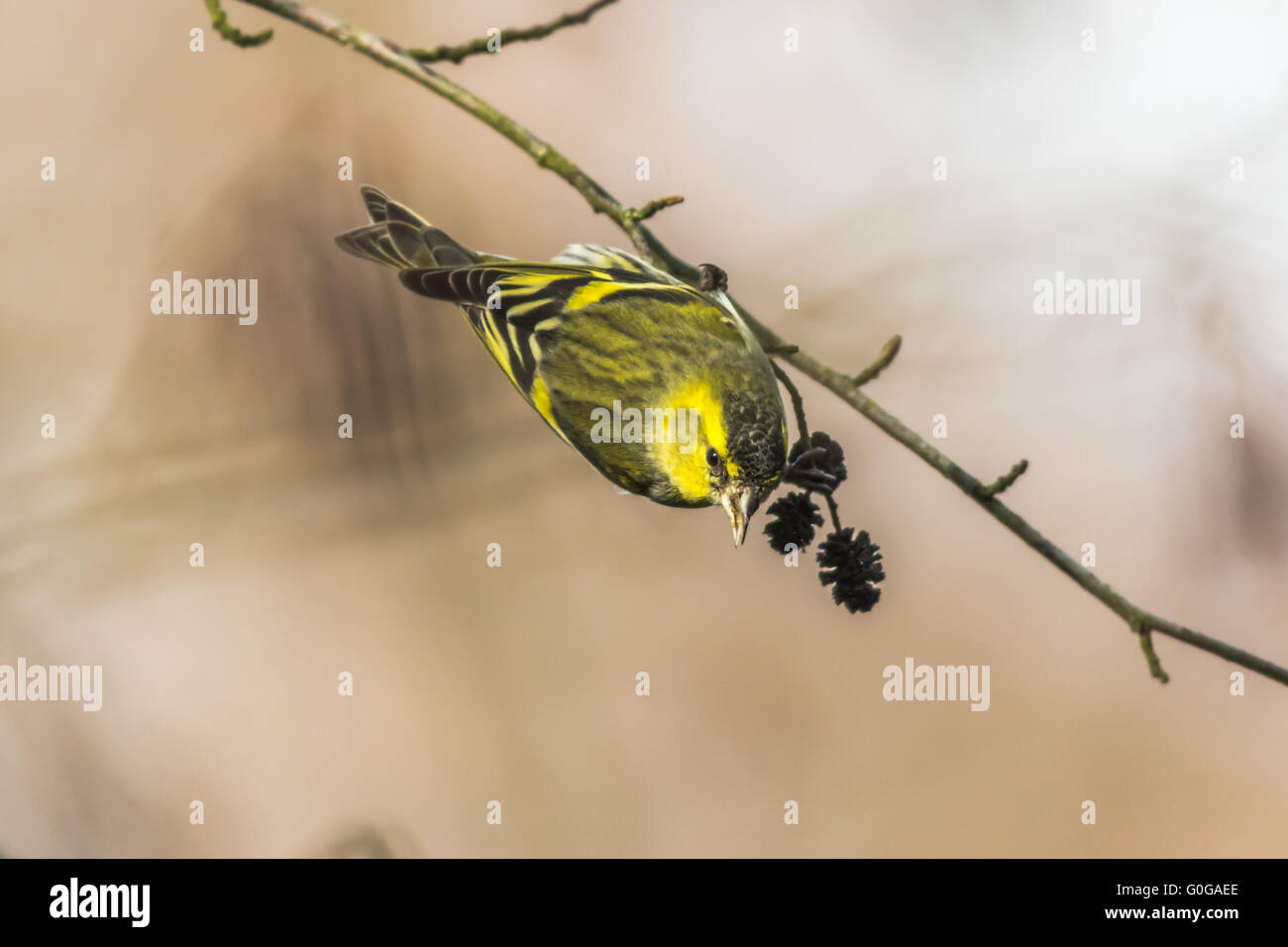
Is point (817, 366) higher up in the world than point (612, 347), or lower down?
lower down

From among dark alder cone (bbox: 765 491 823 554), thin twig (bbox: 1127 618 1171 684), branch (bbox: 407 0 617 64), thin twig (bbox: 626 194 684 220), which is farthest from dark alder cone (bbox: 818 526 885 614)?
branch (bbox: 407 0 617 64)

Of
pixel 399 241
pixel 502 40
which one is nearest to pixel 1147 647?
pixel 502 40

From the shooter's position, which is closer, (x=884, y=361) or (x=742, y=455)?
(x=884, y=361)

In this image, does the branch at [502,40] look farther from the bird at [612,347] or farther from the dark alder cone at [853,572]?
the dark alder cone at [853,572]

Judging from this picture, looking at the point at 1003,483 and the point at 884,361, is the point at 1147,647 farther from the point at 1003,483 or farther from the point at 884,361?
the point at 884,361

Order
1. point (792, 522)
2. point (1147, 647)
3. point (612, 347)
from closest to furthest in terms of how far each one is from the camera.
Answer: point (1147, 647)
point (792, 522)
point (612, 347)

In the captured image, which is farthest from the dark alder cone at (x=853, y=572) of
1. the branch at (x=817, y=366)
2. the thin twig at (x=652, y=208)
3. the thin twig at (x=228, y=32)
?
the thin twig at (x=228, y=32)
